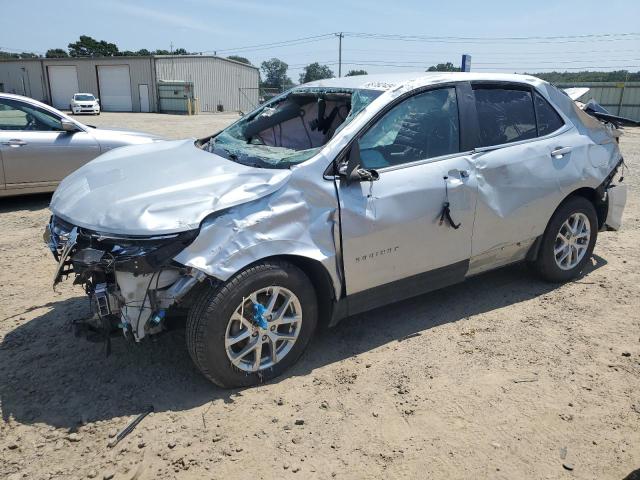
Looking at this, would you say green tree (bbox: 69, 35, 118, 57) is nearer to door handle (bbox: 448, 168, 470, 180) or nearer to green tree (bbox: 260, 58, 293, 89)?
green tree (bbox: 260, 58, 293, 89)

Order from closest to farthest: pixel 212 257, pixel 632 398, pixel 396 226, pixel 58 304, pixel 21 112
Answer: pixel 212 257 → pixel 632 398 → pixel 396 226 → pixel 58 304 → pixel 21 112

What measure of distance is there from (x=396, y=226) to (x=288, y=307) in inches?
35.4

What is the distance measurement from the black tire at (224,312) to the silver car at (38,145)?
5451 millimetres

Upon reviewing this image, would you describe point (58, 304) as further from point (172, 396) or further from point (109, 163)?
point (172, 396)

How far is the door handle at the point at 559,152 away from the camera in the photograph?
4348mm

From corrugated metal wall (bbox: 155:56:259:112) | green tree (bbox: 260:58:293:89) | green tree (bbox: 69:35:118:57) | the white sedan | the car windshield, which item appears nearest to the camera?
the car windshield

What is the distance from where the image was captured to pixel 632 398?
10.4 feet

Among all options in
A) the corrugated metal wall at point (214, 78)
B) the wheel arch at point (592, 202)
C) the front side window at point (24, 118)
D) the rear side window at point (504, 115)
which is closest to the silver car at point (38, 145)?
the front side window at point (24, 118)

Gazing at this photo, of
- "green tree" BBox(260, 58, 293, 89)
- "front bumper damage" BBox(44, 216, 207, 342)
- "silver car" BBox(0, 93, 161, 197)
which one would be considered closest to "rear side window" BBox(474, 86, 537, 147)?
"front bumper damage" BBox(44, 216, 207, 342)

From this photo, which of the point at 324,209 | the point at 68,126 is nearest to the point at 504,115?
the point at 324,209

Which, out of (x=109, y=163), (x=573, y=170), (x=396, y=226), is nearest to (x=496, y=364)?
(x=396, y=226)

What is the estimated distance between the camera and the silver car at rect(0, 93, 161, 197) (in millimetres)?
7137

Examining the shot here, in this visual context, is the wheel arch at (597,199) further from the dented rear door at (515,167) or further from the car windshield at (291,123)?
the car windshield at (291,123)

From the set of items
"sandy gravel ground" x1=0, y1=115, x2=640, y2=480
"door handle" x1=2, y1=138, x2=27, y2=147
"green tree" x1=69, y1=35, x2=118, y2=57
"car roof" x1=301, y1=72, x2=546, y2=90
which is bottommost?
"sandy gravel ground" x1=0, y1=115, x2=640, y2=480
